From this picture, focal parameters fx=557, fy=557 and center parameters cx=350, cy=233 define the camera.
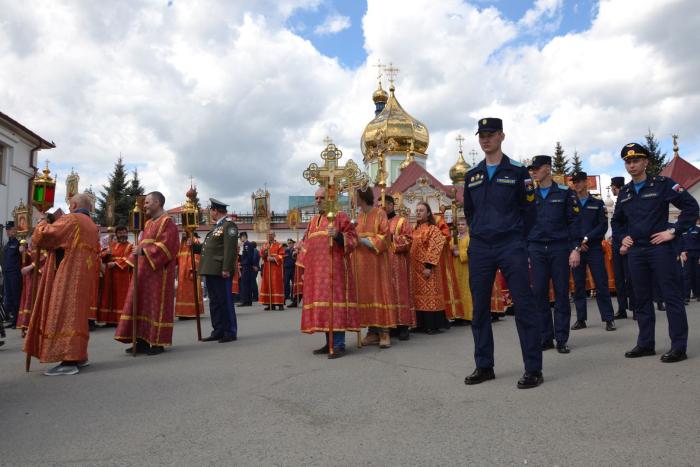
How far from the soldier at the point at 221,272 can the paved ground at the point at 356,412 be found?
1.79 m

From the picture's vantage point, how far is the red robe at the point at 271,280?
14.9 metres

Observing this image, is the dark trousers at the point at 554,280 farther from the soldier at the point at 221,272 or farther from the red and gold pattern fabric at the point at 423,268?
the soldier at the point at 221,272

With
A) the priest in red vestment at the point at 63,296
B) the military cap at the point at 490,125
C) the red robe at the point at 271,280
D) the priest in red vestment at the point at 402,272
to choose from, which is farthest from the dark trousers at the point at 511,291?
the red robe at the point at 271,280

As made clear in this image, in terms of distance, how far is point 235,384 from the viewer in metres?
4.78

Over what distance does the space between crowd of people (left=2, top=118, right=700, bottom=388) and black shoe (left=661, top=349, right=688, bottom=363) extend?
12 mm

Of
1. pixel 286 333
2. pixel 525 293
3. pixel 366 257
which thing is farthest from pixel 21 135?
pixel 525 293

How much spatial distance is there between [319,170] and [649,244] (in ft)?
12.1

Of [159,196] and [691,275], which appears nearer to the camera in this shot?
[159,196]

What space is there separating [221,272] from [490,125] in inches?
194

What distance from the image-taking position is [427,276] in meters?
8.02

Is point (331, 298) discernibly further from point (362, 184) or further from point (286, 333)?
point (286, 333)

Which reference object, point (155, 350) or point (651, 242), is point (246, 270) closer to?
point (155, 350)

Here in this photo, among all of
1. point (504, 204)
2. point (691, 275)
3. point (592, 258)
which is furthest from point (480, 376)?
point (691, 275)

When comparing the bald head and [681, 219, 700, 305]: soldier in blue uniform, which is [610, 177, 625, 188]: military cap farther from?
the bald head
